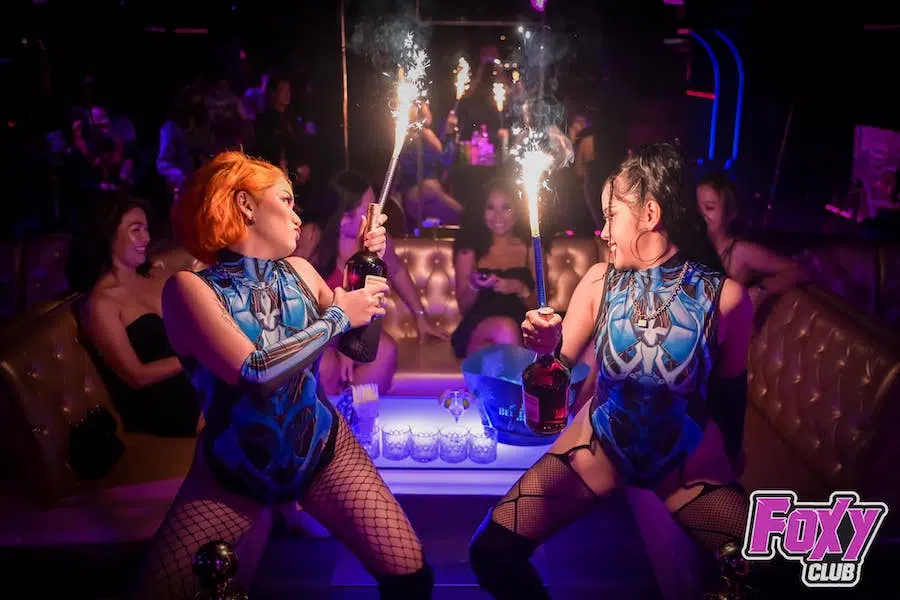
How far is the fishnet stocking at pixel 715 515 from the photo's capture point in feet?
7.55

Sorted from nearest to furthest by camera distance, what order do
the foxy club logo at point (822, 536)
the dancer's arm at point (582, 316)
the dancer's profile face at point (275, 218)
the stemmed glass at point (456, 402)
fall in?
the dancer's profile face at point (275, 218) → the foxy club logo at point (822, 536) → the dancer's arm at point (582, 316) → the stemmed glass at point (456, 402)

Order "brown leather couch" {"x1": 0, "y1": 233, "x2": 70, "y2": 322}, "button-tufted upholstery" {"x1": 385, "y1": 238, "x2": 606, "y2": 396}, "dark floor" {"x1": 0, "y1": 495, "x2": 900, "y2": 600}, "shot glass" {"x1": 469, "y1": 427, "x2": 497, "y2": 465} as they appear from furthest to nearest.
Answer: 1. "button-tufted upholstery" {"x1": 385, "y1": 238, "x2": 606, "y2": 396}
2. "brown leather couch" {"x1": 0, "y1": 233, "x2": 70, "y2": 322}
3. "shot glass" {"x1": 469, "y1": 427, "x2": 497, "y2": 465}
4. "dark floor" {"x1": 0, "y1": 495, "x2": 900, "y2": 600}

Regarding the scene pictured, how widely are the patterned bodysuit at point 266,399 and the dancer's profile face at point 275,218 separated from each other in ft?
0.27

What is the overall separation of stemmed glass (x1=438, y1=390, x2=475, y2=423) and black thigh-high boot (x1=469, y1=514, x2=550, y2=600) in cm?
97

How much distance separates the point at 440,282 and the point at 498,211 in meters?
0.61

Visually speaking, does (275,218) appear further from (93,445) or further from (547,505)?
(93,445)

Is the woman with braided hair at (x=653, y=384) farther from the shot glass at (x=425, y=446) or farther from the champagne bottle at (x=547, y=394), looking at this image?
the shot glass at (x=425, y=446)

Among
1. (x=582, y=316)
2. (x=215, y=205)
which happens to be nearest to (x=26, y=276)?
(x=215, y=205)

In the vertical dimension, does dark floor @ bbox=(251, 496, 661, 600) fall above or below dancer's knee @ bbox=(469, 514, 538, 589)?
below

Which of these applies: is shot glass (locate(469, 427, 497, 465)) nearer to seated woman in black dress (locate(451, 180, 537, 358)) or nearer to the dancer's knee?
the dancer's knee

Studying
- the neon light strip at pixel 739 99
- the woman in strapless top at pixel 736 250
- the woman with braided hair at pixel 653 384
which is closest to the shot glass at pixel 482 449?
the woman with braided hair at pixel 653 384

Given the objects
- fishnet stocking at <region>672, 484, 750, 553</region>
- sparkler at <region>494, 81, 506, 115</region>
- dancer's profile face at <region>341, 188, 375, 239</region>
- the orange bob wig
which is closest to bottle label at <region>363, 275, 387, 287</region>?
the orange bob wig

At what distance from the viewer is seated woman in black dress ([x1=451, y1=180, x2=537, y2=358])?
472 cm

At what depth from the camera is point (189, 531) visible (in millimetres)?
2217
